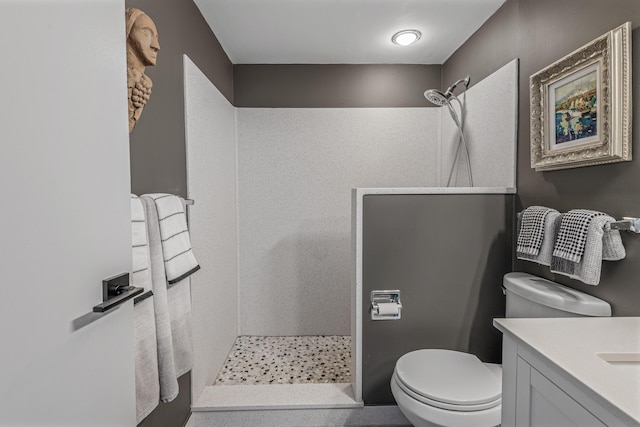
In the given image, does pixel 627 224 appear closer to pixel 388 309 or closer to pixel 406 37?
pixel 388 309

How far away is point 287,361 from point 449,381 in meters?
1.22

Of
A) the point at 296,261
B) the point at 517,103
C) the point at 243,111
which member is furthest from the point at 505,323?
the point at 243,111

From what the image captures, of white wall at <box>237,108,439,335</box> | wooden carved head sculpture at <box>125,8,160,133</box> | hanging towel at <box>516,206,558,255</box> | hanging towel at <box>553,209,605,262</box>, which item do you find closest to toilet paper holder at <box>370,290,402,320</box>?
hanging towel at <box>516,206,558,255</box>

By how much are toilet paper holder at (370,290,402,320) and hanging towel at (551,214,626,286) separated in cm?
84

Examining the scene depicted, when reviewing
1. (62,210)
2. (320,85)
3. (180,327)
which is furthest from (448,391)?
(320,85)

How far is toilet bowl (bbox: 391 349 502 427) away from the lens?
126 centimetres

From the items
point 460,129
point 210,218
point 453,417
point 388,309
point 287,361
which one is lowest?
point 287,361

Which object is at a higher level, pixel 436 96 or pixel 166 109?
pixel 436 96

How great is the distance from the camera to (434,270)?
179cm

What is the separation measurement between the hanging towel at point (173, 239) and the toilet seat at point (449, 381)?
104 cm

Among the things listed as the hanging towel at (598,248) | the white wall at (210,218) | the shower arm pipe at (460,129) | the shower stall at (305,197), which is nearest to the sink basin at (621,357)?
the hanging towel at (598,248)

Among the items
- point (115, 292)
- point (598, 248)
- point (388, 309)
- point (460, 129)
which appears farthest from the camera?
point (460, 129)

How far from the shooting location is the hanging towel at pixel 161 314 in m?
1.08

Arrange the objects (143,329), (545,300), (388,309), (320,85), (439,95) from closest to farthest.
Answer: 1. (143,329)
2. (545,300)
3. (388,309)
4. (439,95)
5. (320,85)
